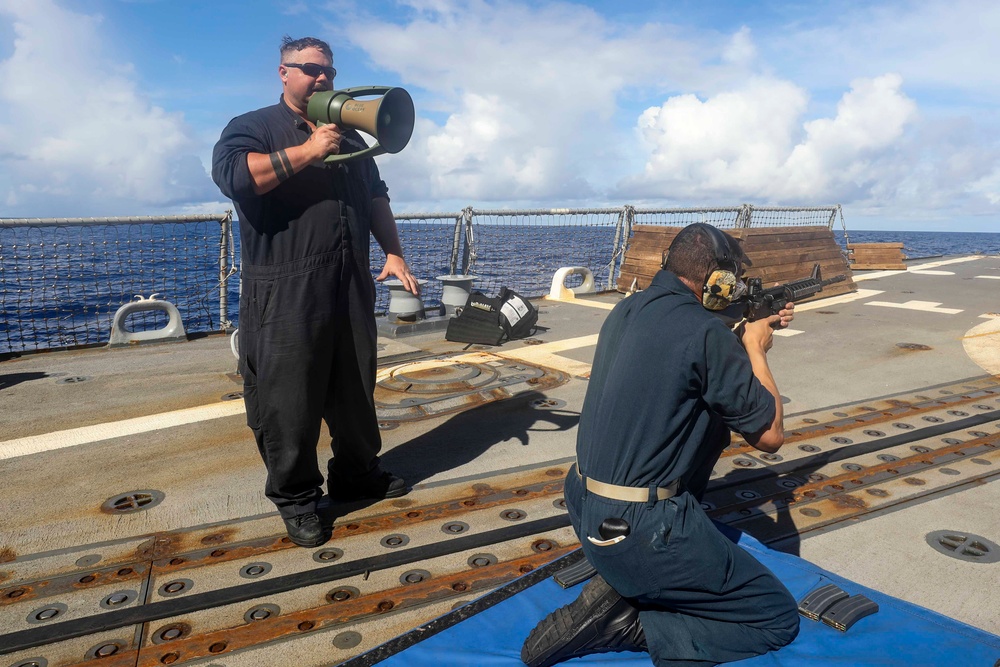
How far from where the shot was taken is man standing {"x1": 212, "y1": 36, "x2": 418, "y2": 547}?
3.04 m

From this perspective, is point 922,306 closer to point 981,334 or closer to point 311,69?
point 981,334

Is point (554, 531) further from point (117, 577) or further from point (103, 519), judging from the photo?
point (103, 519)

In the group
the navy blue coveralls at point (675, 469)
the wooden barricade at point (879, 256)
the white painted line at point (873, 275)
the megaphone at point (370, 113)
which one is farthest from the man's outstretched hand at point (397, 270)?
the wooden barricade at point (879, 256)

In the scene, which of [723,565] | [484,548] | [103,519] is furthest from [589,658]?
[103,519]

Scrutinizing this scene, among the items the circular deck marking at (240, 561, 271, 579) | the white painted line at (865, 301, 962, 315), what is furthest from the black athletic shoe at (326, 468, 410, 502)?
the white painted line at (865, 301, 962, 315)

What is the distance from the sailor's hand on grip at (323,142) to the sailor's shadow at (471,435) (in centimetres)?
190

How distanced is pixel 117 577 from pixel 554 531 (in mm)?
1910

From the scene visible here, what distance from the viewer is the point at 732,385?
204 centimetres

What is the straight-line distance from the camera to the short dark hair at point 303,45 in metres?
3.01

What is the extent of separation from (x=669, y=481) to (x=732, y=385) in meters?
0.35

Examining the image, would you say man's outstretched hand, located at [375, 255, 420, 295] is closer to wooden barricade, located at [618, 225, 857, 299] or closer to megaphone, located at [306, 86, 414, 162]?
megaphone, located at [306, 86, 414, 162]

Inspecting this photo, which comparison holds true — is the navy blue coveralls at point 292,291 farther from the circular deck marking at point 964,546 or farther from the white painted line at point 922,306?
the white painted line at point 922,306

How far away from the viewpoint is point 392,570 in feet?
9.49

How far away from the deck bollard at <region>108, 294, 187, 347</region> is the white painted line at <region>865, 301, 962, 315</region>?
9.48m
